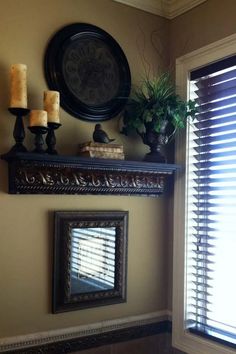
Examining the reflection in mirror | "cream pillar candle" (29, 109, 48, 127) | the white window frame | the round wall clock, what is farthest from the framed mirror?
the round wall clock

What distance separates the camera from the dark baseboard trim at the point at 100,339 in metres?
1.98

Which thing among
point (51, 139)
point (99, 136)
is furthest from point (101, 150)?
point (51, 139)

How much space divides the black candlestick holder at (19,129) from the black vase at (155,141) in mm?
679

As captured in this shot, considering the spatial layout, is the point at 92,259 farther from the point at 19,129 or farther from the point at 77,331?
the point at 19,129

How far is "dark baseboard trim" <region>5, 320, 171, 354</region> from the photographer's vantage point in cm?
198

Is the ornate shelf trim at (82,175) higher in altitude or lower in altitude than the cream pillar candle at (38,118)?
lower

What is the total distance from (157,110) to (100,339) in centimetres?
127

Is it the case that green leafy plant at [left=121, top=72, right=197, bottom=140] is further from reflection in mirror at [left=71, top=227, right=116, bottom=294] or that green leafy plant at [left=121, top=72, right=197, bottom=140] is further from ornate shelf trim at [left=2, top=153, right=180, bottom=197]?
reflection in mirror at [left=71, top=227, right=116, bottom=294]

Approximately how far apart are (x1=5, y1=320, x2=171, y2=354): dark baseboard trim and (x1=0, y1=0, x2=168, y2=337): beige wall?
0.09 metres

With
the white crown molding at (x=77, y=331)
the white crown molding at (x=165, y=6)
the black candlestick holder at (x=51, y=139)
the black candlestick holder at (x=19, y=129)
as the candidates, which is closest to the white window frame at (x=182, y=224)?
the white crown molding at (x=77, y=331)

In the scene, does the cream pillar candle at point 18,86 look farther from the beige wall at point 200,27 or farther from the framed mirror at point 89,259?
the beige wall at point 200,27

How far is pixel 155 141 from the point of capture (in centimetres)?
223

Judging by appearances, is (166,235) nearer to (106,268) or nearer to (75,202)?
(106,268)

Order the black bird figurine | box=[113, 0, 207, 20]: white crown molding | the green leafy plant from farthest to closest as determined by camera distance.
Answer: box=[113, 0, 207, 20]: white crown molding < the green leafy plant < the black bird figurine
